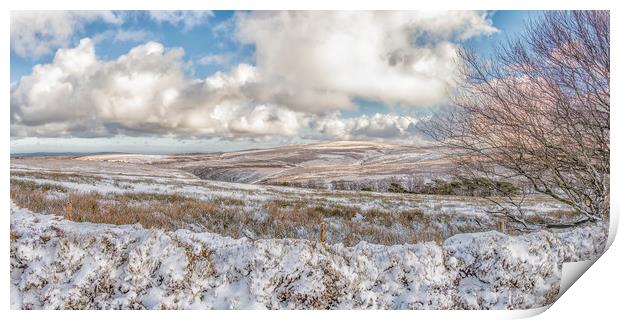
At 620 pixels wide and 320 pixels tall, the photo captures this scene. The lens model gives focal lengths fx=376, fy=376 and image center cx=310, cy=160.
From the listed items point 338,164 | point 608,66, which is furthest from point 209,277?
point 338,164

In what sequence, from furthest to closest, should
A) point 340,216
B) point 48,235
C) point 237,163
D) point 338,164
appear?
1. point 338,164
2. point 237,163
3. point 340,216
4. point 48,235

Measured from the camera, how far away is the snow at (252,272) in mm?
4305

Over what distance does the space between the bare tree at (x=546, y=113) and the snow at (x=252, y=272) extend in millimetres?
1916

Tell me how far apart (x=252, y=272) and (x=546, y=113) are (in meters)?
5.07

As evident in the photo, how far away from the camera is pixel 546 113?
232 inches

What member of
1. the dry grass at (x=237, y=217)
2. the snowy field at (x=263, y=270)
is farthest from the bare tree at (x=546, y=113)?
the dry grass at (x=237, y=217)

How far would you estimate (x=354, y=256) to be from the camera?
4.62 meters

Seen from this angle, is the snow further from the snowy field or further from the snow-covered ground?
the snow-covered ground

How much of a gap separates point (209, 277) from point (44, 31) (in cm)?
475

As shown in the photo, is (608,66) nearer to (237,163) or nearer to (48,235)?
(48,235)

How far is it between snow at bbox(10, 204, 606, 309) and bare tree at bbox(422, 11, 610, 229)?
6.29ft

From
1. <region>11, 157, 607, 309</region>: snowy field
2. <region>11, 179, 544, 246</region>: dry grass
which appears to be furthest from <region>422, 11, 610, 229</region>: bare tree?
<region>11, 179, 544, 246</region>: dry grass

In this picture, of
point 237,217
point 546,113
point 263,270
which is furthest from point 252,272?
point 546,113

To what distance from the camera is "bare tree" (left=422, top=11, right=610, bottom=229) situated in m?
5.76
